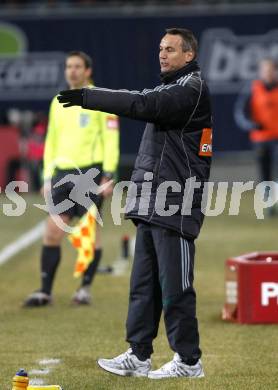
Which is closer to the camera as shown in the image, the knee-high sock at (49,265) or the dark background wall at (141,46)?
the knee-high sock at (49,265)

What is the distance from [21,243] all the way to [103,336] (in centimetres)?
552

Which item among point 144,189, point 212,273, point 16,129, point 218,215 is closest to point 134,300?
point 144,189

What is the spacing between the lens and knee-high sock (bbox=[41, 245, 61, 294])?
9.02 m

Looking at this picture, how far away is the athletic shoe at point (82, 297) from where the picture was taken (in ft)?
29.7

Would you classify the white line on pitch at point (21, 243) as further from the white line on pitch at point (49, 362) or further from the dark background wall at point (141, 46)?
the dark background wall at point (141, 46)

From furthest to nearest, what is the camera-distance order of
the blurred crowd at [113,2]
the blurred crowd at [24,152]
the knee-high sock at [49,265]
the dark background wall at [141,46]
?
the blurred crowd at [113,2] → the dark background wall at [141,46] → the blurred crowd at [24,152] → the knee-high sock at [49,265]

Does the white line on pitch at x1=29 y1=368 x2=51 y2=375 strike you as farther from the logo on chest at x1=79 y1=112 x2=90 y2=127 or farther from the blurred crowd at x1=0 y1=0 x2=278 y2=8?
the blurred crowd at x1=0 y1=0 x2=278 y2=8

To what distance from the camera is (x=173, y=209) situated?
20.6 ft

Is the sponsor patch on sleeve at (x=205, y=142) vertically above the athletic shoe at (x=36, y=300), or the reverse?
the sponsor patch on sleeve at (x=205, y=142)

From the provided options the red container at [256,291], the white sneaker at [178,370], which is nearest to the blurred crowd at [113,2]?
the red container at [256,291]

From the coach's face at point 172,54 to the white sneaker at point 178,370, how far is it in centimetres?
155

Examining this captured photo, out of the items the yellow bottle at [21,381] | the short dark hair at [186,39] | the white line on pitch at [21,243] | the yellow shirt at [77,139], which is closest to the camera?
the yellow bottle at [21,381]

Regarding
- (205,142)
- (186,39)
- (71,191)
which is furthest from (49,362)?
(71,191)

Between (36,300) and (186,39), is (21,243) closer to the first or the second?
(36,300)
